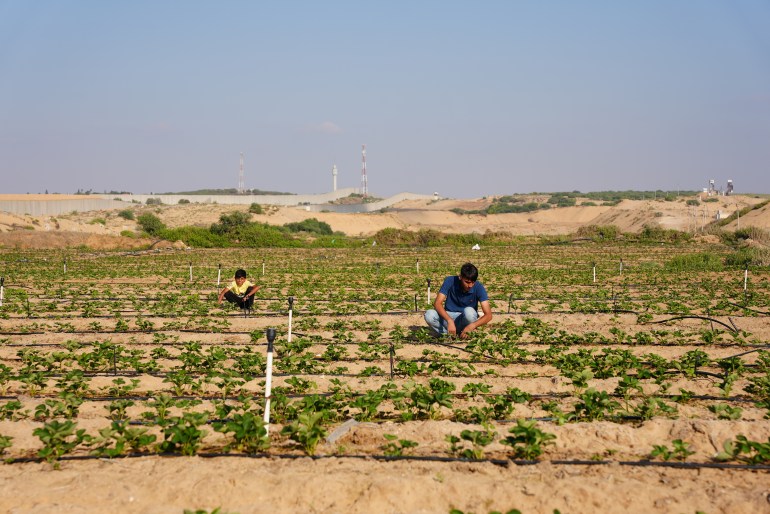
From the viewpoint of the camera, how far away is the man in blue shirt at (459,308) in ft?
35.7

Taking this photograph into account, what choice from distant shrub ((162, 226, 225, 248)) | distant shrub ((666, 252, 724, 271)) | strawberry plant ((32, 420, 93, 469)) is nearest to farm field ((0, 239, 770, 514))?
strawberry plant ((32, 420, 93, 469))

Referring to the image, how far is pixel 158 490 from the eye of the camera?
5195 millimetres

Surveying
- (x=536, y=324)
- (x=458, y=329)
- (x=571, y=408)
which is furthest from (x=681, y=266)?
(x=571, y=408)

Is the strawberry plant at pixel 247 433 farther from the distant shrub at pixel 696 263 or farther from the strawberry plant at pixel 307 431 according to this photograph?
the distant shrub at pixel 696 263

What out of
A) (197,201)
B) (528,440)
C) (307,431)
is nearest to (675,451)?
(528,440)

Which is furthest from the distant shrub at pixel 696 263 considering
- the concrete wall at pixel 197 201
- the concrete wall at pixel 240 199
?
the concrete wall at pixel 240 199

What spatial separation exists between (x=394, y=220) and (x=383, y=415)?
82.8 m

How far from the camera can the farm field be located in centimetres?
513

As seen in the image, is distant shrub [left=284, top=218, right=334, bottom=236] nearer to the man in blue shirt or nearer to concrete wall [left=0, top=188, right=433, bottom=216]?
concrete wall [left=0, top=188, right=433, bottom=216]

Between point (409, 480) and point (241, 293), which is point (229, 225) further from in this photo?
point (409, 480)

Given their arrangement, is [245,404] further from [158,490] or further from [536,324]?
[536,324]

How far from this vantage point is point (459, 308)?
11320 mm

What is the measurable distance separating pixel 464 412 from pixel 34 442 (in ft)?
11.8

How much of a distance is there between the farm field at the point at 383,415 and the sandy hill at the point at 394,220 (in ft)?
109
